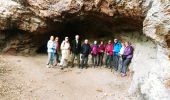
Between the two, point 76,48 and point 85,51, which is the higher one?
point 76,48

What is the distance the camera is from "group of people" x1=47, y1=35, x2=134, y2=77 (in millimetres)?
22297

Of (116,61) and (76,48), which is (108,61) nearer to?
(116,61)

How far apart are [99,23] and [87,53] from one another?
10.5 ft

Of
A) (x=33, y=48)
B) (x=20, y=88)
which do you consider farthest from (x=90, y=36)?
(x=20, y=88)

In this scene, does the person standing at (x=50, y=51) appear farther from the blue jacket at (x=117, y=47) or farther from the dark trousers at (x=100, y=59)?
the blue jacket at (x=117, y=47)

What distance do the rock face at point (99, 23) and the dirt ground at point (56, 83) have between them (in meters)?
1.36

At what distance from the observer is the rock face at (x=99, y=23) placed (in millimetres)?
15594

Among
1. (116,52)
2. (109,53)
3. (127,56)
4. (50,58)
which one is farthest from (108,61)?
(50,58)

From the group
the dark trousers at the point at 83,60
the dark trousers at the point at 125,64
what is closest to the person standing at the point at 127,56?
the dark trousers at the point at 125,64

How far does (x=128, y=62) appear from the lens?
21438 mm

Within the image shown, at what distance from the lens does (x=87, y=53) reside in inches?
900

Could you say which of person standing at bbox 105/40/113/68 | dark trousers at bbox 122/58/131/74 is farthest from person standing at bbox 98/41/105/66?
dark trousers at bbox 122/58/131/74

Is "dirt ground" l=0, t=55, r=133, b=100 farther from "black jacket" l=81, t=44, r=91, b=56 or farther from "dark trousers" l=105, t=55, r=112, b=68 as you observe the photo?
"black jacket" l=81, t=44, r=91, b=56

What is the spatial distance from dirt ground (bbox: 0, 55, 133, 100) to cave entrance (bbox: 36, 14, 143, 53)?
2989 mm
